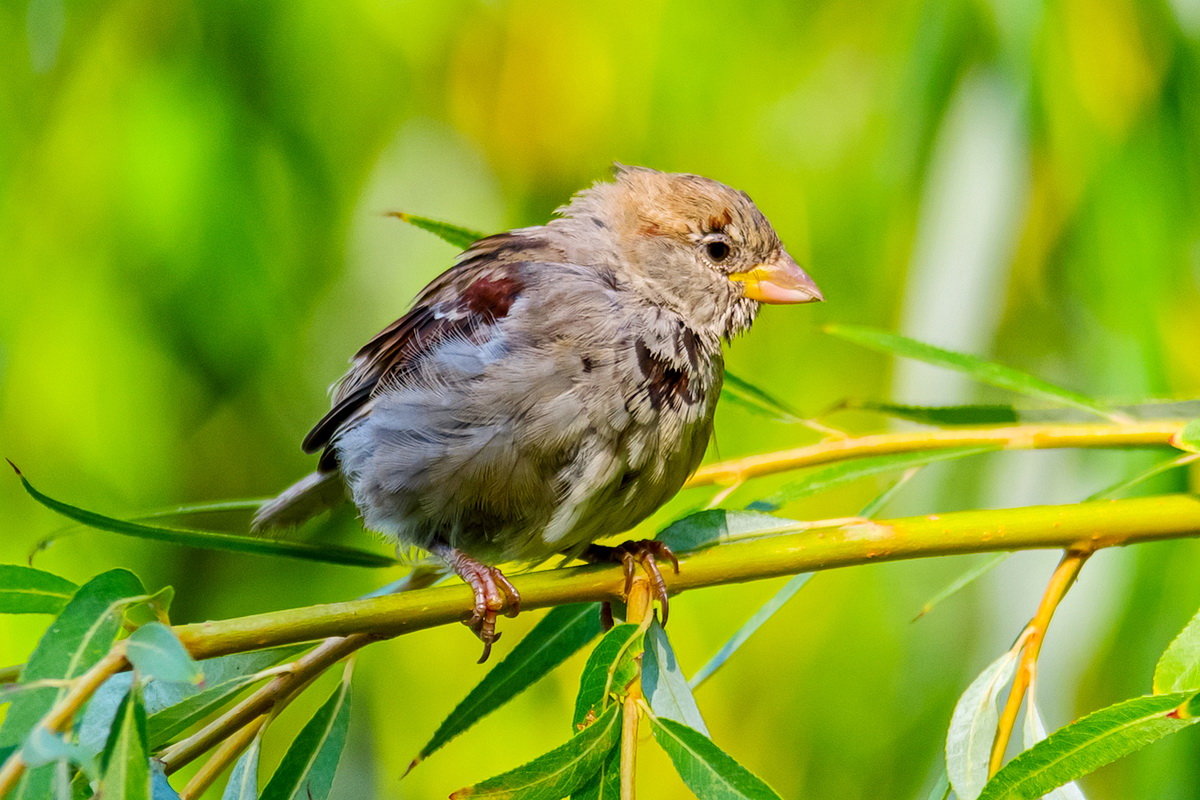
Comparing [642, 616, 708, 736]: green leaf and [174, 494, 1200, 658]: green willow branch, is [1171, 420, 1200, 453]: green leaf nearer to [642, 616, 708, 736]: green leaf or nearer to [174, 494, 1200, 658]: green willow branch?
[174, 494, 1200, 658]: green willow branch

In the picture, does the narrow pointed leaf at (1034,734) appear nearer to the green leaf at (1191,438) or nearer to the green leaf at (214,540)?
the green leaf at (1191,438)

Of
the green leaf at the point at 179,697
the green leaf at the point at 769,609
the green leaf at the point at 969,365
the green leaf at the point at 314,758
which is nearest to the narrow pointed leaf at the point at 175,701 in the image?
the green leaf at the point at 179,697

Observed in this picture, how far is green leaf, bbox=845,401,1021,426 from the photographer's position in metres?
2.07

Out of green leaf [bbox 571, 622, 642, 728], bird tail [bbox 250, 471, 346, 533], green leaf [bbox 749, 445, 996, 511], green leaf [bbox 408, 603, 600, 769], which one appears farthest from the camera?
bird tail [bbox 250, 471, 346, 533]

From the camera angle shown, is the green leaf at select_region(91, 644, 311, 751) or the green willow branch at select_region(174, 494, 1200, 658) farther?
the green willow branch at select_region(174, 494, 1200, 658)

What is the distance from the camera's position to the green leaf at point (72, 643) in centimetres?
112

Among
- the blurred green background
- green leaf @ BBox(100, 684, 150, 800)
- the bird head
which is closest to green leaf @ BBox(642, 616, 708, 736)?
green leaf @ BBox(100, 684, 150, 800)

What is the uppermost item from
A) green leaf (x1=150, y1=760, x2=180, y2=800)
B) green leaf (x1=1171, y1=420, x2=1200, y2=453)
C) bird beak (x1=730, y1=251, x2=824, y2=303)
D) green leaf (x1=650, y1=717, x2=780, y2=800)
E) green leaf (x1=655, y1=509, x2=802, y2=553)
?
bird beak (x1=730, y1=251, x2=824, y2=303)

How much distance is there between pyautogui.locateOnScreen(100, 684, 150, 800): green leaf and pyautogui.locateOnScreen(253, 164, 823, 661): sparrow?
703 mm

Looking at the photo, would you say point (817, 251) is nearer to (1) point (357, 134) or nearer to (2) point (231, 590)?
(1) point (357, 134)

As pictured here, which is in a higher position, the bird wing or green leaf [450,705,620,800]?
the bird wing

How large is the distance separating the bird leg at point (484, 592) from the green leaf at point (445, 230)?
1.89 ft

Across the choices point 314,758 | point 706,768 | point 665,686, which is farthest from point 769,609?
point 314,758

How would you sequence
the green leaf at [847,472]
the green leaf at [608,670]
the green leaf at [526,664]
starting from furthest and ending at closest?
the green leaf at [847,472] < the green leaf at [526,664] < the green leaf at [608,670]
